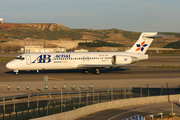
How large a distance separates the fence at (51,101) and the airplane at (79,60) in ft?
51.2

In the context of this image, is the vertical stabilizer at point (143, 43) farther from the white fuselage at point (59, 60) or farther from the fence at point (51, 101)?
the fence at point (51, 101)

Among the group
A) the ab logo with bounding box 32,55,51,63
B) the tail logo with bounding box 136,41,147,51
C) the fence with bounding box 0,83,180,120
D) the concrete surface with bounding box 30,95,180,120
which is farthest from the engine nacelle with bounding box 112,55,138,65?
the concrete surface with bounding box 30,95,180,120

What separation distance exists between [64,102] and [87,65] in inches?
923

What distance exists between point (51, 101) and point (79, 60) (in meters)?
20.4

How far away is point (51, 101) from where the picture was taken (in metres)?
22.1

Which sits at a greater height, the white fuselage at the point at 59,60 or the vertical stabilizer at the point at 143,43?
the vertical stabilizer at the point at 143,43

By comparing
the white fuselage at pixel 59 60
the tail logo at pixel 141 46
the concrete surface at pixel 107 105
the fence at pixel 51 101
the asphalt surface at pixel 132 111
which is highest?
the tail logo at pixel 141 46

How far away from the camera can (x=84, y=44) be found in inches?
7121

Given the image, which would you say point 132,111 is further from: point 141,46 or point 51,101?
point 141,46

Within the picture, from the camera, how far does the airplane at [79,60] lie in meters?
40.3

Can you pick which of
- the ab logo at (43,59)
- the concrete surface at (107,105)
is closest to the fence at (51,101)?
the concrete surface at (107,105)

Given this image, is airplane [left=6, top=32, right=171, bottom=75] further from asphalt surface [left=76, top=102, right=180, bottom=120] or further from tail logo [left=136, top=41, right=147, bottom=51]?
asphalt surface [left=76, top=102, right=180, bottom=120]

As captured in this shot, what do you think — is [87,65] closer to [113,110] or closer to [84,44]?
[113,110]

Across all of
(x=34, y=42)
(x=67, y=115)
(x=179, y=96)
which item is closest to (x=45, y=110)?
(x=67, y=115)
